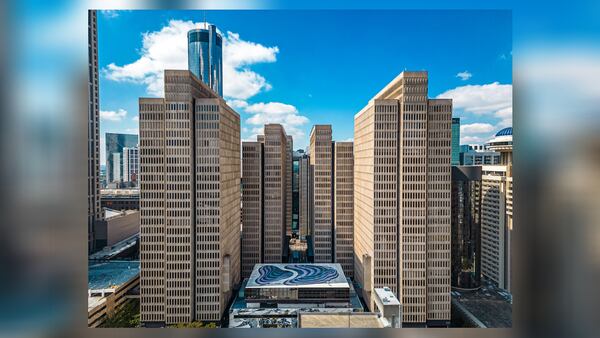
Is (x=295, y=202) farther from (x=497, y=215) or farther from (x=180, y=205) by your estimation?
(x=180, y=205)

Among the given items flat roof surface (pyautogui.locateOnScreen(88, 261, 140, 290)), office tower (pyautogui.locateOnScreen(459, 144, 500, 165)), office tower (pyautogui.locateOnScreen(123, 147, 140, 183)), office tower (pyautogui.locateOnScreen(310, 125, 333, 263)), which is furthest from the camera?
office tower (pyautogui.locateOnScreen(123, 147, 140, 183))

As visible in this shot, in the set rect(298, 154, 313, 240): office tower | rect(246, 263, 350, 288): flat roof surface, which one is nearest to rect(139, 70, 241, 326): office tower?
rect(246, 263, 350, 288): flat roof surface

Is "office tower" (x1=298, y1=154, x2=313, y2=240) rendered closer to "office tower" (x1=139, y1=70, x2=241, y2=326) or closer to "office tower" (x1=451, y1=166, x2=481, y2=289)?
"office tower" (x1=451, y1=166, x2=481, y2=289)
